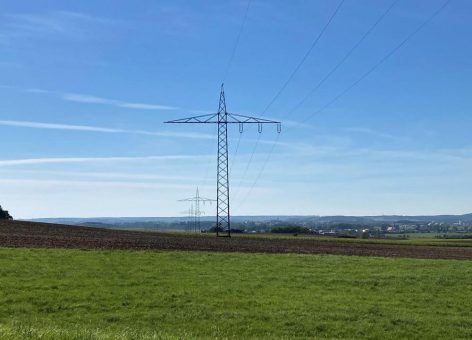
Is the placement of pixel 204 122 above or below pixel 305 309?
above

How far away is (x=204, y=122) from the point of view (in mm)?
72062

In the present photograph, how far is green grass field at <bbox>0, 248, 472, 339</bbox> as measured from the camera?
59.3 feet

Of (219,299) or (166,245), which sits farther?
(166,245)

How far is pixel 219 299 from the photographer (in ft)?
72.7

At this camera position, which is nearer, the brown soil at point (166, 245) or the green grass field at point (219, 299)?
the green grass field at point (219, 299)

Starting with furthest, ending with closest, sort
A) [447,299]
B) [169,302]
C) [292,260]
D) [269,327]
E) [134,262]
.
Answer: [292,260]
[134,262]
[447,299]
[169,302]
[269,327]

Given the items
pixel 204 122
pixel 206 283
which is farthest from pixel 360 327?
pixel 204 122

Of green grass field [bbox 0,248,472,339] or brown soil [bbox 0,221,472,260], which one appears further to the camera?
brown soil [bbox 0,221,472,260]

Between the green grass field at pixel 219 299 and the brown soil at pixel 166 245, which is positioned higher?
the brown soil at pixel 166 245

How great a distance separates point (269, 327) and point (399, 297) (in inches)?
346

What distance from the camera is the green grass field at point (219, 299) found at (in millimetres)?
18062

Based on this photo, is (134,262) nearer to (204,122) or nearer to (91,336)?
(91,336)

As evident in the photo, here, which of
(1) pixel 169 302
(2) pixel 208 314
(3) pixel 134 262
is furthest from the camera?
(3) pixel 134 262

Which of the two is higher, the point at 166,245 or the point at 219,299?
the point at 166,245
